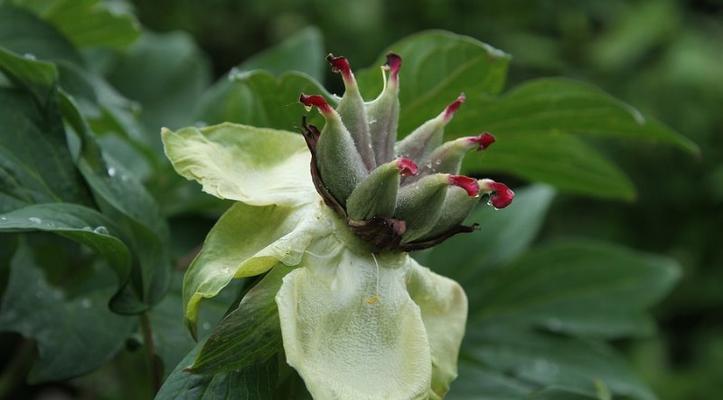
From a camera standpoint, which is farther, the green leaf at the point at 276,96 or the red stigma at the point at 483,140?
the green leaf at the point at 276,96

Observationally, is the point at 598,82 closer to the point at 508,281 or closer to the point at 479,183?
the point at 508,281

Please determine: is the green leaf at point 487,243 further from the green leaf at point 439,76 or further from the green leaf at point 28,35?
the green leaf at point 28,35

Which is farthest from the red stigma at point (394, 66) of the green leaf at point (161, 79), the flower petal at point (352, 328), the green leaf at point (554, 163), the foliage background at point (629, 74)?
the foliage background at point (629, 74)

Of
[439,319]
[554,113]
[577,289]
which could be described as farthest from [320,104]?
[577,289]

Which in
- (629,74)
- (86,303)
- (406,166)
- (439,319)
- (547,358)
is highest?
(406,166)

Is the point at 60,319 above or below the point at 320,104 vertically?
below

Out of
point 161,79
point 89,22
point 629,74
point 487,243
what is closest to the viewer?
point 89,22

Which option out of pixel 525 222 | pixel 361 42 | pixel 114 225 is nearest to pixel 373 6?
pixel 361 42

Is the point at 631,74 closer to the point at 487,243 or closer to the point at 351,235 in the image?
the point at 487,243

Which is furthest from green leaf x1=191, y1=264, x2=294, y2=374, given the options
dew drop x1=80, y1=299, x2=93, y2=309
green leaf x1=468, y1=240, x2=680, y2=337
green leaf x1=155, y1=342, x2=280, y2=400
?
green leaf x1=468, y1=240, x2=680, y2=337
